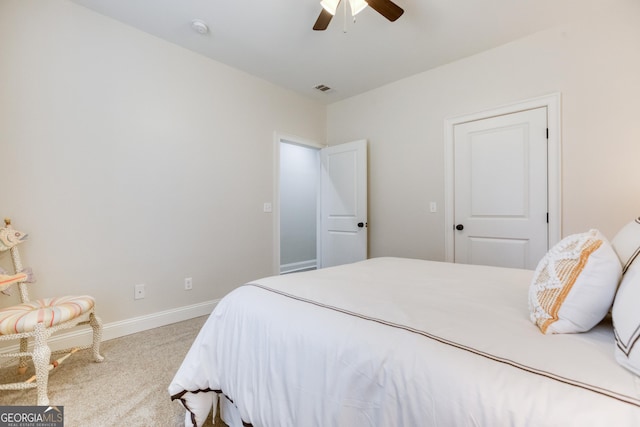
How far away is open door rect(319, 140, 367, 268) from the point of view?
3.61m

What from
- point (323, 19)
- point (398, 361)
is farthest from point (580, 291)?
point (323, 19)

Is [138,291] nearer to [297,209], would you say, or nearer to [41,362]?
[41,362]

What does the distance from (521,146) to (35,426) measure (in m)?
3.81

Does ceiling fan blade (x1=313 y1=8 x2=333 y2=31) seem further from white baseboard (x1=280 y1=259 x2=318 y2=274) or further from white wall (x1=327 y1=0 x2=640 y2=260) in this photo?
white baseboard (x1=280 y1=259 x2=318 y2=274)

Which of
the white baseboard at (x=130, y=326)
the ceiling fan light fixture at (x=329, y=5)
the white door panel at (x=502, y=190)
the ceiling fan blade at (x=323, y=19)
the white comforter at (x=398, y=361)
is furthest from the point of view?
the white door panel at (x=502, y=190)

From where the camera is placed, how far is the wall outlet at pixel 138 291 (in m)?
2.45

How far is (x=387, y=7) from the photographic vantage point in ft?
6.12

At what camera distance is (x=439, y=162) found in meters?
3.08

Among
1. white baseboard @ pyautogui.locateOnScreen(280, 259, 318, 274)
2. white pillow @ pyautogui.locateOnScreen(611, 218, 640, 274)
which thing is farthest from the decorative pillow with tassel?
white baseboard @ pyautogui.locateOnScreen(280, 259, 318, 274)

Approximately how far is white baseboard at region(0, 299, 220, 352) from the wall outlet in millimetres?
181

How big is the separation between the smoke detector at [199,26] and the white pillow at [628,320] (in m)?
2.98

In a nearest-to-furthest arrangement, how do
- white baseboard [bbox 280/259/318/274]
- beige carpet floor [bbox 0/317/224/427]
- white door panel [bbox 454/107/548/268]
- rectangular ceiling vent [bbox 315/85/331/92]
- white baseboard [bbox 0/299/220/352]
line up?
beige carpet floor [bbox 0/317/224/427], white baseboard [bbox 0/299/220/352], white door panel [bbox 454/107/548/268], rectangular ceiling vent [bbox 315/85/331/92], white baseboard [bbox 280/259/318/274]

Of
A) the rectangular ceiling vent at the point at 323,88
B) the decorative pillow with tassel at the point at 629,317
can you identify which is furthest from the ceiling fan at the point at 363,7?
the decorative pillow with tassel at the point at 629,317

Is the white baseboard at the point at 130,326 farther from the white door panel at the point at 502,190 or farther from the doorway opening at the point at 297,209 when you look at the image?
the white door panel at the point at 502,190
